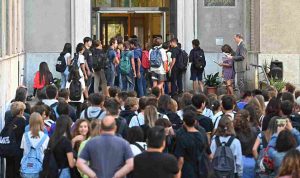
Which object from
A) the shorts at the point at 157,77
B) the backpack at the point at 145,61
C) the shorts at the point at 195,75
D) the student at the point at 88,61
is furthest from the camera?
the shorts at the point at 195,75

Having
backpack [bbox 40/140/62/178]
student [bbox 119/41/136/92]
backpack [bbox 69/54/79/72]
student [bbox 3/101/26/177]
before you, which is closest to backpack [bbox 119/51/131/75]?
student [bbox 119/41/136/92]

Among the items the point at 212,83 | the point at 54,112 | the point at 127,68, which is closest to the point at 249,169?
the point at 54,112

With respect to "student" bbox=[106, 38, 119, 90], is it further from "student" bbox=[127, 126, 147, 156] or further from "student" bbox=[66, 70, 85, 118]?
"student" bbox=[127, 126, 147, 156]

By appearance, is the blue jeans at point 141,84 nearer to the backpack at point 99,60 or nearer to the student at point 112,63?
the student at point 112,63

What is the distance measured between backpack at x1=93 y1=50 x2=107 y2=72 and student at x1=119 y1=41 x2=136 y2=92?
0.93 metres

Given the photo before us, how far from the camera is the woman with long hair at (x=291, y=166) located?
984 cm

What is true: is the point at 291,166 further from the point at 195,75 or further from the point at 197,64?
the point at 195,75

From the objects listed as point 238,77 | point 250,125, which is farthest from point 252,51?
point 250,125

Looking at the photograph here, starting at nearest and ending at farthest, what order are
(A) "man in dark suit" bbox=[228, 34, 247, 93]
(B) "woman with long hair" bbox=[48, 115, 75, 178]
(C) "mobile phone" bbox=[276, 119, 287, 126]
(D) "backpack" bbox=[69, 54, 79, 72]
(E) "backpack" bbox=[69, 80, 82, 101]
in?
(B) "woman with long hair" bbox=[48, 115, 75, 178] < (C) "mobile phone" bbox=[276, 119, 287, 126] < (E) "backpack" bbox=[69, 80, 82, 101] < (D) "backpack" bbox=[69, 54, 79, 72] < (A) "man in dark suit" bbox=[228, 34, 247, 93]

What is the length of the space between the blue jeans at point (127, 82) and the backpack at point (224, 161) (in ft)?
41.5

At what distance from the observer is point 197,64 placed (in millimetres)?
25797

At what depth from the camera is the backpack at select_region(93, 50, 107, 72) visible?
2355cm

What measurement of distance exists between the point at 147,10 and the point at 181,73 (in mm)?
4957

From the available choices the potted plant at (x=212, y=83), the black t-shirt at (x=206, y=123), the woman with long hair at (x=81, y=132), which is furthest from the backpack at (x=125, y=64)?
the woman with long hair at (x=81, y=132)
